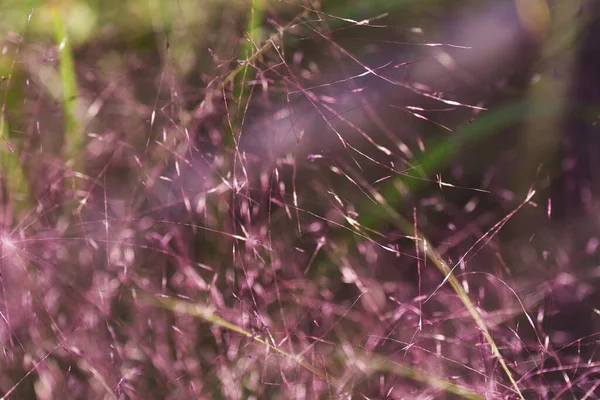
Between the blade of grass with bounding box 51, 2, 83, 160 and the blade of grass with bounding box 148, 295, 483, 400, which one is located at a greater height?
the blade of grass with bounding box 51, 2, 83, 160

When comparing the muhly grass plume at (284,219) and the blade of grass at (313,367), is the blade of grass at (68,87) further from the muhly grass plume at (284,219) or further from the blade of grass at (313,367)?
the blade of grass at (313,367)

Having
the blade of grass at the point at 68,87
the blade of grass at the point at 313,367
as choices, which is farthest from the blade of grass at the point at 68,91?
the blade of grass at the point at 313,367

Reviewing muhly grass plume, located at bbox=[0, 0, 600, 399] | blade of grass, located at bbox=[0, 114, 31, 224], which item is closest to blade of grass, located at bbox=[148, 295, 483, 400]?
muhly grass plume, located at bbox=[0, 0, 600, 399]

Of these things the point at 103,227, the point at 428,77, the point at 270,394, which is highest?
the point at 428,77

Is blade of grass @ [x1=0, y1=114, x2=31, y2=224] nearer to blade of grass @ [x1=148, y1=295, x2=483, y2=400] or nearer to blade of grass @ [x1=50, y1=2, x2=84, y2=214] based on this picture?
blade of grass @ [x1=50, y1=2, x2=84, y2=214]

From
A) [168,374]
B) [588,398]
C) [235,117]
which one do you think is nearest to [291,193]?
[235,117]

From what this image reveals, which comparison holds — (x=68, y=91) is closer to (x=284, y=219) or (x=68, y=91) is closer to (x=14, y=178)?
(x=14, y=178)

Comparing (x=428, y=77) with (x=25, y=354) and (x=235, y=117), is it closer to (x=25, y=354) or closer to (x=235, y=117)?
(x=235, y=117)
